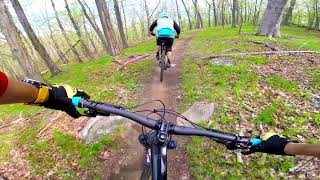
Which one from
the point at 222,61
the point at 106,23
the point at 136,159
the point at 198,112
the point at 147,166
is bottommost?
the point at 136,159

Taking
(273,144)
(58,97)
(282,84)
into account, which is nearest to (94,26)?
(282,84)

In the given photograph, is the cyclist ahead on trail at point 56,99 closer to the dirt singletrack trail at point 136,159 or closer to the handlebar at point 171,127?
the handlebar at point 171,127

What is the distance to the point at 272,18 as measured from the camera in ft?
58.1

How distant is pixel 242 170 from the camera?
Answer: 582 centimetres

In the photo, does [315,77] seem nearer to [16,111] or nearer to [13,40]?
[16,111]

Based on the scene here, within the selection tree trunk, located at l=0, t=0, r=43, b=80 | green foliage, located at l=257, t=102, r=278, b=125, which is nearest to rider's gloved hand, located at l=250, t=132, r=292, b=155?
green foliage, located at l=257, t=102, r=278, b=125

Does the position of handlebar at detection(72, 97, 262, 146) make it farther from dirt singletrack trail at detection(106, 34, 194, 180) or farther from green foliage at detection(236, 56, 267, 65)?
green foliage at detection(236, 56, 267, 65)

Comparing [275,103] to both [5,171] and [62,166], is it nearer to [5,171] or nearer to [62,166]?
[62,166]

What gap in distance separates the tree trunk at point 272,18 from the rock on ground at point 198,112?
12.1 m

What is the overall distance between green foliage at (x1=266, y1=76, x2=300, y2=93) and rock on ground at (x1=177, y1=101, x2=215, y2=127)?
9.08ft

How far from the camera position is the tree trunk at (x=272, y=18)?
659 inches

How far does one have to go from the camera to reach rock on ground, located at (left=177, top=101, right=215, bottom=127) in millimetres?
7676

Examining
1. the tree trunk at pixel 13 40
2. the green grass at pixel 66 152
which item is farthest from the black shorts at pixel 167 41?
the tree trunk at pixel 13 40

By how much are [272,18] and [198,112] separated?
42.9 feet
